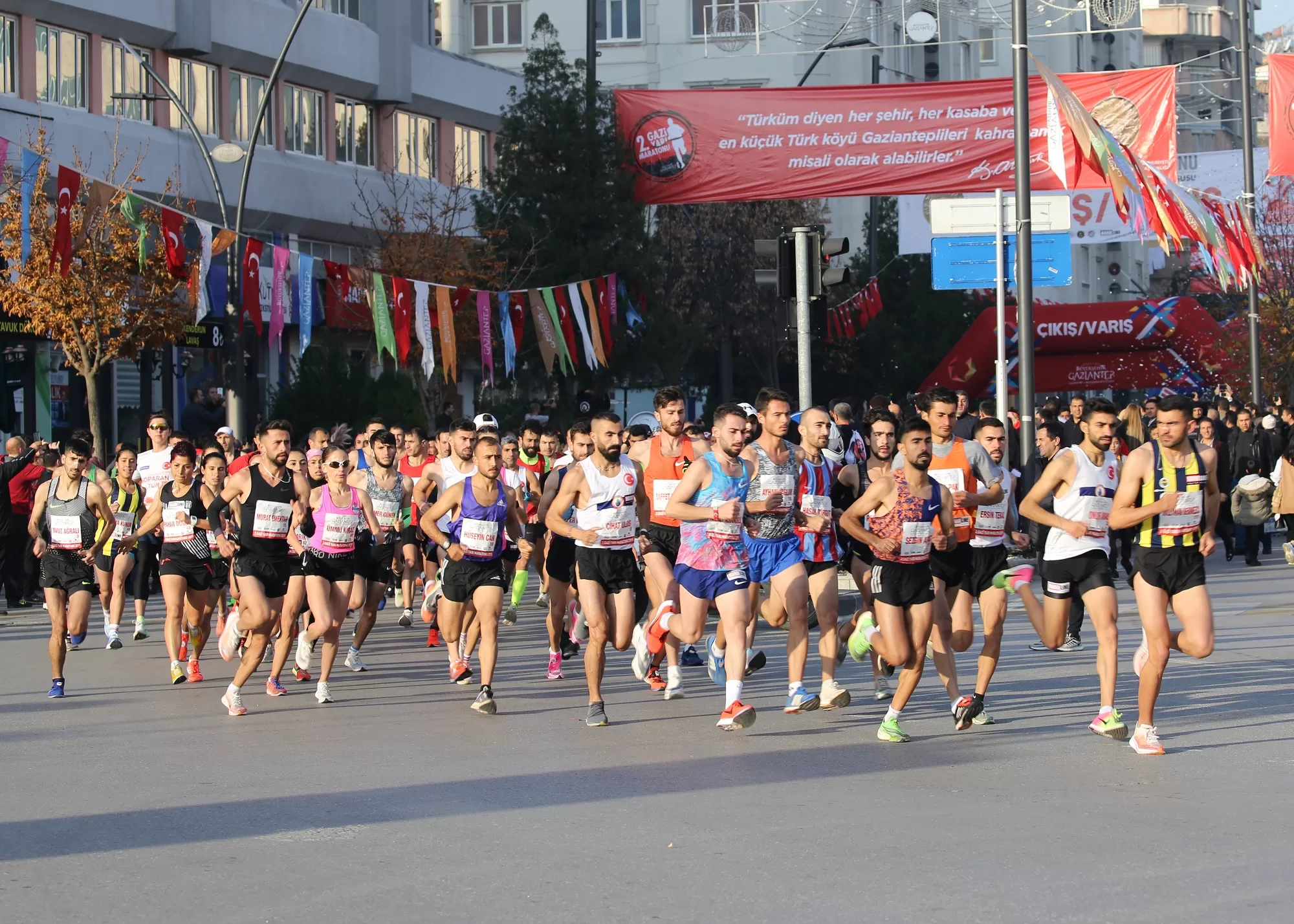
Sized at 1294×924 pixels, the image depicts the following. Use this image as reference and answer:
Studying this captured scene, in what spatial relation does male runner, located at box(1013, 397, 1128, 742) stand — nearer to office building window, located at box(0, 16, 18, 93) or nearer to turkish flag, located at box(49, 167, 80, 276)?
turkish flag, located at box(49, 167, 80, 276)

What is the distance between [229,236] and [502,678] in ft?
25.8

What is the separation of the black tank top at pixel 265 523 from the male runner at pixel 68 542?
55.7 inches

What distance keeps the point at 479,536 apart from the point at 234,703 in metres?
1.71

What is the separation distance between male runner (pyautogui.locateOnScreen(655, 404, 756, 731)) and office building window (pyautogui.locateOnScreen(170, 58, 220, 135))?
23427 mm

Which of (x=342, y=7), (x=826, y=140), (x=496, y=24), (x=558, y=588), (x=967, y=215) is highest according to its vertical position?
(x=496, y=24)

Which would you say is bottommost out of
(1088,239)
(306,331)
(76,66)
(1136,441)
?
(1136,441)

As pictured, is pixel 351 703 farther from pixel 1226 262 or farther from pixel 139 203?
pixel 1226 262

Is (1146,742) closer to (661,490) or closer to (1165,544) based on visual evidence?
(1165,544)

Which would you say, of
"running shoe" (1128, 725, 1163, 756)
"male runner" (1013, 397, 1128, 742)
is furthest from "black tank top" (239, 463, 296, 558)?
"running shoe" (1128, 725, 1163, 756)

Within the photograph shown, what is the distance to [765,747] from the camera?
30.7 ft

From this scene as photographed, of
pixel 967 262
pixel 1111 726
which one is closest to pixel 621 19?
pixel 967 262

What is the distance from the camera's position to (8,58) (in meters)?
28.2

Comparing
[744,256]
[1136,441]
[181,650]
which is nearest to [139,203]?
[181,650]

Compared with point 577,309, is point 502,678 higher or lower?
lower
